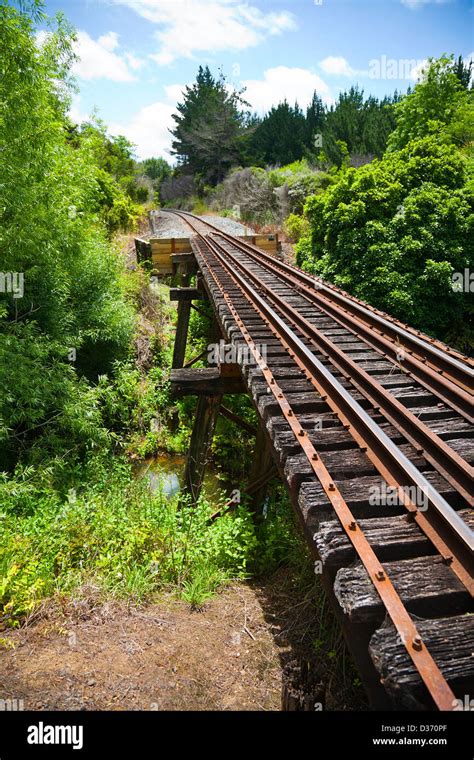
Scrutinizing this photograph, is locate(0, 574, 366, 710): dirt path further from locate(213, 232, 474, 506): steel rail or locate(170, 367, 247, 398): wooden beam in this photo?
locate(170, 367, 247, 398): wooden beam

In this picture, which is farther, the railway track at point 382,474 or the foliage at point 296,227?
the foliage at point 296,227

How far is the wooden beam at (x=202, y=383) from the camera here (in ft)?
17.9

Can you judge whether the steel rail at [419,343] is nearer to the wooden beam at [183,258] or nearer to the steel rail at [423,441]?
the steel rail at [423,441]

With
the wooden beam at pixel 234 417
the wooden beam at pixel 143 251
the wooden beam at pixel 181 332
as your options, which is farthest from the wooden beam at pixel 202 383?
the wooden beam at pixel 143 251

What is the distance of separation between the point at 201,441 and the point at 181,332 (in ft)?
17.3

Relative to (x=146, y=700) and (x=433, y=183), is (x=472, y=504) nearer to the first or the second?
(x=146, y=700)

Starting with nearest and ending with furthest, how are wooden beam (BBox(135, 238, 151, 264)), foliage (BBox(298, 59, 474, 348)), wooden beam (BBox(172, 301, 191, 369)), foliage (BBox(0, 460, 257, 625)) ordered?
foliage (BBox(0, 460, 257, 625))
foliage (BBox(298, 59, 474, 348))
wooden beam (BBox(172, 301, 191, 369))
wooden beam (BBox(135, 238, 151, 264))

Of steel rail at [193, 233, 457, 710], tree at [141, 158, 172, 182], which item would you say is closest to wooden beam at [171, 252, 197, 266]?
steel rail at [193, 233, 457, 710]

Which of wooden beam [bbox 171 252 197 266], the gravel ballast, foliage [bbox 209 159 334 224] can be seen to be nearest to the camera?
wooden beam [bbox 171 252 197 266]

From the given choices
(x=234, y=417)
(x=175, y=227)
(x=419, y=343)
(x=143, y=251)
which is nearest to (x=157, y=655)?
(x=234, y=417)

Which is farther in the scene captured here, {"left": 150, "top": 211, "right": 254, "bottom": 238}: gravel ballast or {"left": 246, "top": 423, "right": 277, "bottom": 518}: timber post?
{"left": 150, "top": 211, "right": 254, "bottom": 238}: gravel ballast

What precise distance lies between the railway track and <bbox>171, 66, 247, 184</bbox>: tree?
141 ft

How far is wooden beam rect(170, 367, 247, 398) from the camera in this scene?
215 inches

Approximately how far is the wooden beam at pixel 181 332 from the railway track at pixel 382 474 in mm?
4541
